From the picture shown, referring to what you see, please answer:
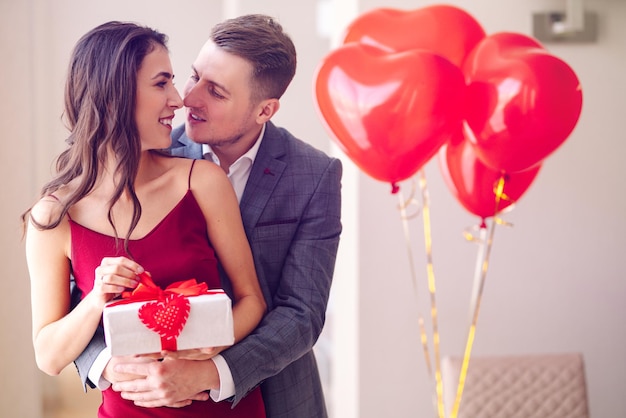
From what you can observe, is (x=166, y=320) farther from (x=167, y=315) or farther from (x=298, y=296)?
(x=298, y=296)

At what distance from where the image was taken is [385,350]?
10.0 feet

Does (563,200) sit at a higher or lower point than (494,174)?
lower

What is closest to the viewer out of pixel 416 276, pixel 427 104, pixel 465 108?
pixel 427 104

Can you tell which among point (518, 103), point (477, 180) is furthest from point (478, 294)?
point (518, 103)

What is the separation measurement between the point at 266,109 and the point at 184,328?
1.81ft

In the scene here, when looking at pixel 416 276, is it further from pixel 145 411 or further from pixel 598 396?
pixel 145 411

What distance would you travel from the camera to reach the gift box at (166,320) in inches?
49.1

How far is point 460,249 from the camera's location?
3055 millimetres

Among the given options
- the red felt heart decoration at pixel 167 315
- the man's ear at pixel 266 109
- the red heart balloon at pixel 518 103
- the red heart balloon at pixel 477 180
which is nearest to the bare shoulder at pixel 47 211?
the red felt heart decoration at pixel 167 315

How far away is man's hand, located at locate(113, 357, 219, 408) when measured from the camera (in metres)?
1.31

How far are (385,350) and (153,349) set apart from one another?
189 centimetres

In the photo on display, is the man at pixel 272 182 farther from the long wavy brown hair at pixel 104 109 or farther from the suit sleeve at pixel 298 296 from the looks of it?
the long wavy brown hair at pixel 104 109

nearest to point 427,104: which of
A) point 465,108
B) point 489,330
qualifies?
point 465,108

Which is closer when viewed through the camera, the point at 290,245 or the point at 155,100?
the point at 155,100
